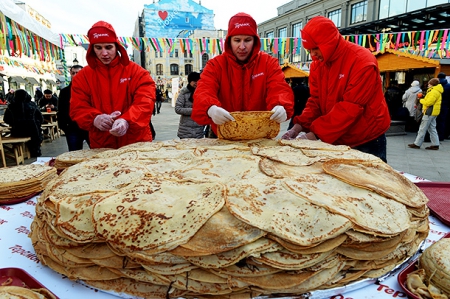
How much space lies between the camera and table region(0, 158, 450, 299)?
44.0 inches

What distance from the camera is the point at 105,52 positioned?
7.72ft

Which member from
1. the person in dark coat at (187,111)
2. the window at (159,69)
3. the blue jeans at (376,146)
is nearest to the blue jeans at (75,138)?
the person in dark coat at (187,111)

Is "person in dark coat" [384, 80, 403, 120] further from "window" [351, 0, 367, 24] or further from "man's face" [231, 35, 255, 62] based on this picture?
"window" [351, 0, 367, 24]

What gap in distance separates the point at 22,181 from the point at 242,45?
1781mm

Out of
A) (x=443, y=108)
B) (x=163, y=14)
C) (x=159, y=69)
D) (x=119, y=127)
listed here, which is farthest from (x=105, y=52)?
(x=163, y=14)

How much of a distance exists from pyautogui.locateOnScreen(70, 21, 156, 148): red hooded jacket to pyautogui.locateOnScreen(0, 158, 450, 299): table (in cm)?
89

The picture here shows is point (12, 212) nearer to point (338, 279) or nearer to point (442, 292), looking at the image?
point (338, 279)

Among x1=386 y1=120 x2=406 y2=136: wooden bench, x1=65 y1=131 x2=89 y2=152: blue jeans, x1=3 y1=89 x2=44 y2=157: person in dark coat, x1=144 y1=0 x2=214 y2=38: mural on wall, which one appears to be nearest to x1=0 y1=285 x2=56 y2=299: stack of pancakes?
x1=65 y1=131 x2=89 y2=152: blue jeans

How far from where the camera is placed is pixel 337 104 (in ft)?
6.93

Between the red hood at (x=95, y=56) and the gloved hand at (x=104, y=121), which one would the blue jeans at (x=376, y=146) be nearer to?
the gloved hand at (x=104, y=121)

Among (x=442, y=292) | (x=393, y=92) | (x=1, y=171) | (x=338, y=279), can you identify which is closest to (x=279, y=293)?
(x=338, y=279)

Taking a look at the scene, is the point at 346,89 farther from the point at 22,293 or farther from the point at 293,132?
the point at 22,293

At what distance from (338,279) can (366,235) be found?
20 cm

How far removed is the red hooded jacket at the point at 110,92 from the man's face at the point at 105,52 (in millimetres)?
47
